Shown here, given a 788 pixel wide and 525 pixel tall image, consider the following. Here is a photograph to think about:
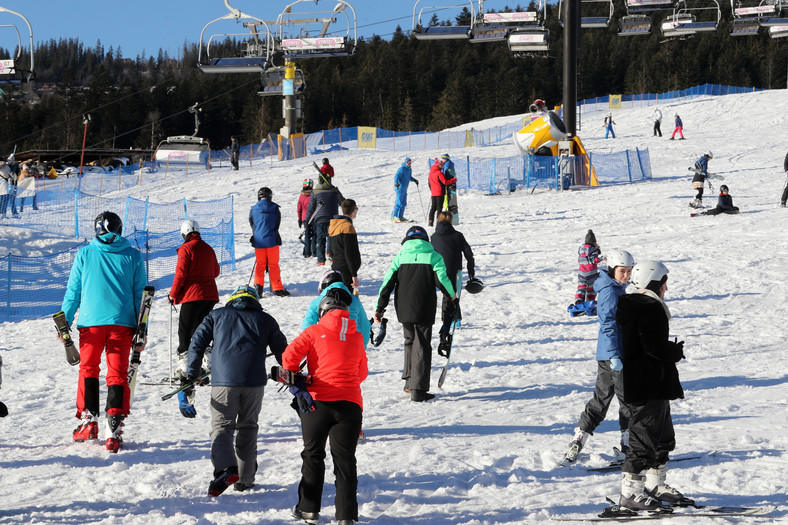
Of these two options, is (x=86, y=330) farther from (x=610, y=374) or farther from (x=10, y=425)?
(x=610, y=374)

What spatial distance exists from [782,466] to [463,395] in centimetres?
304

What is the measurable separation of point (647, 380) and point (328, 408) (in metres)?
1.81

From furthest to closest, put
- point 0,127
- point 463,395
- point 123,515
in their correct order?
point 0,127 → point 463,395 → point 123,515

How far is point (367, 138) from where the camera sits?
48750 mm

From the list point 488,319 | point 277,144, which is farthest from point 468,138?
point 488,319

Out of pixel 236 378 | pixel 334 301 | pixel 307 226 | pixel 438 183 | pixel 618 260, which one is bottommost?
pixel 236 378

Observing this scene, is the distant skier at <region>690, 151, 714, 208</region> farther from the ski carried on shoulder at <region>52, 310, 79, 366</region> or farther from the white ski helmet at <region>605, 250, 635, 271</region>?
the ski carried on shoulder at <region>52, 310, 79, 366</region>

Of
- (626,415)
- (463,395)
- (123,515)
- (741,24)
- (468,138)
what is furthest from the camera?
(468,138)

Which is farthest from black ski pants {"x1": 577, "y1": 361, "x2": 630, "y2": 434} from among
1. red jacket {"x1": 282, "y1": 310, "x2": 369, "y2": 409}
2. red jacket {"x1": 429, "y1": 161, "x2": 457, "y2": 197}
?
red jacket {"x1": 429, "y1": 161, "x2": 457, "y2": 197}

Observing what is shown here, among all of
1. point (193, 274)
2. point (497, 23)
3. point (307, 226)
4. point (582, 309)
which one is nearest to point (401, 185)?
point (307, 226)

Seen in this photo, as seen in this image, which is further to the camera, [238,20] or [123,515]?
[238,20]

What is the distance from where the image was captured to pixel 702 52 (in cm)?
10800

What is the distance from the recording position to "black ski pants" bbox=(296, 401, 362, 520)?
15.3ft

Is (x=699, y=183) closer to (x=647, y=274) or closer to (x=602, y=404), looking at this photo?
(x=602, y=404)
